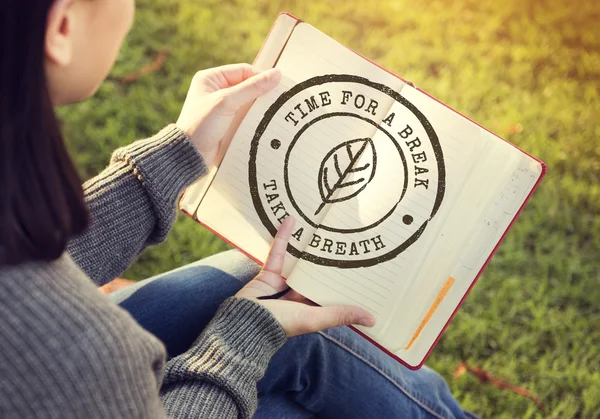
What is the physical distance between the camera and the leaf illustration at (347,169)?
0.93 m

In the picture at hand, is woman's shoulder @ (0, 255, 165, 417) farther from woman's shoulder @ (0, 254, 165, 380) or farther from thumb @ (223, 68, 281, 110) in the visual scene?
thumb @ (223, 68, 281, 110)

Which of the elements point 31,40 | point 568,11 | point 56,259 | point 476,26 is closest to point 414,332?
point 56,259

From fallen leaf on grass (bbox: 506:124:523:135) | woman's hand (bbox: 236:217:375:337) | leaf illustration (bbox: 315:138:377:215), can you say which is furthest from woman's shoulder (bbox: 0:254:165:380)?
fallen leaf on grass (bbox: 506:124:523:135)

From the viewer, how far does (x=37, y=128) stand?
1.90 feet

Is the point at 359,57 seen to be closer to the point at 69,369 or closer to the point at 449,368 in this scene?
the point at 69,369

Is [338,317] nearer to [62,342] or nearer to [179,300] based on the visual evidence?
[179,300]

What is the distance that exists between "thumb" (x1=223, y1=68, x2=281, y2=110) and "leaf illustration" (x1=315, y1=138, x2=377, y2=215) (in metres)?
0.14

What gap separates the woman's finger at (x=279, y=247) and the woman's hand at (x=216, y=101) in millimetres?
161

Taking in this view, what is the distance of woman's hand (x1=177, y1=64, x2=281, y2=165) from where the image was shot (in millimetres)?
929

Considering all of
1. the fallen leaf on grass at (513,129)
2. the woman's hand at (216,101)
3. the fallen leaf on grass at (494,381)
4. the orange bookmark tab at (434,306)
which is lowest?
the fallen leaf on grass at (494,381)

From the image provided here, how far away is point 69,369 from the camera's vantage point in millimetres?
595

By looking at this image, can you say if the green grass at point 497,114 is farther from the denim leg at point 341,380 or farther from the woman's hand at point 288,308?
the woman's hand at point 288,308

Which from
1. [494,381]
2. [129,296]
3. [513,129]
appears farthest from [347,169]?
[513,129]

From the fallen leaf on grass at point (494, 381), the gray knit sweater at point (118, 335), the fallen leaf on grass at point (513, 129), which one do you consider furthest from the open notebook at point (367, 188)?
the fallen leaf on grass at point (513, 129)
